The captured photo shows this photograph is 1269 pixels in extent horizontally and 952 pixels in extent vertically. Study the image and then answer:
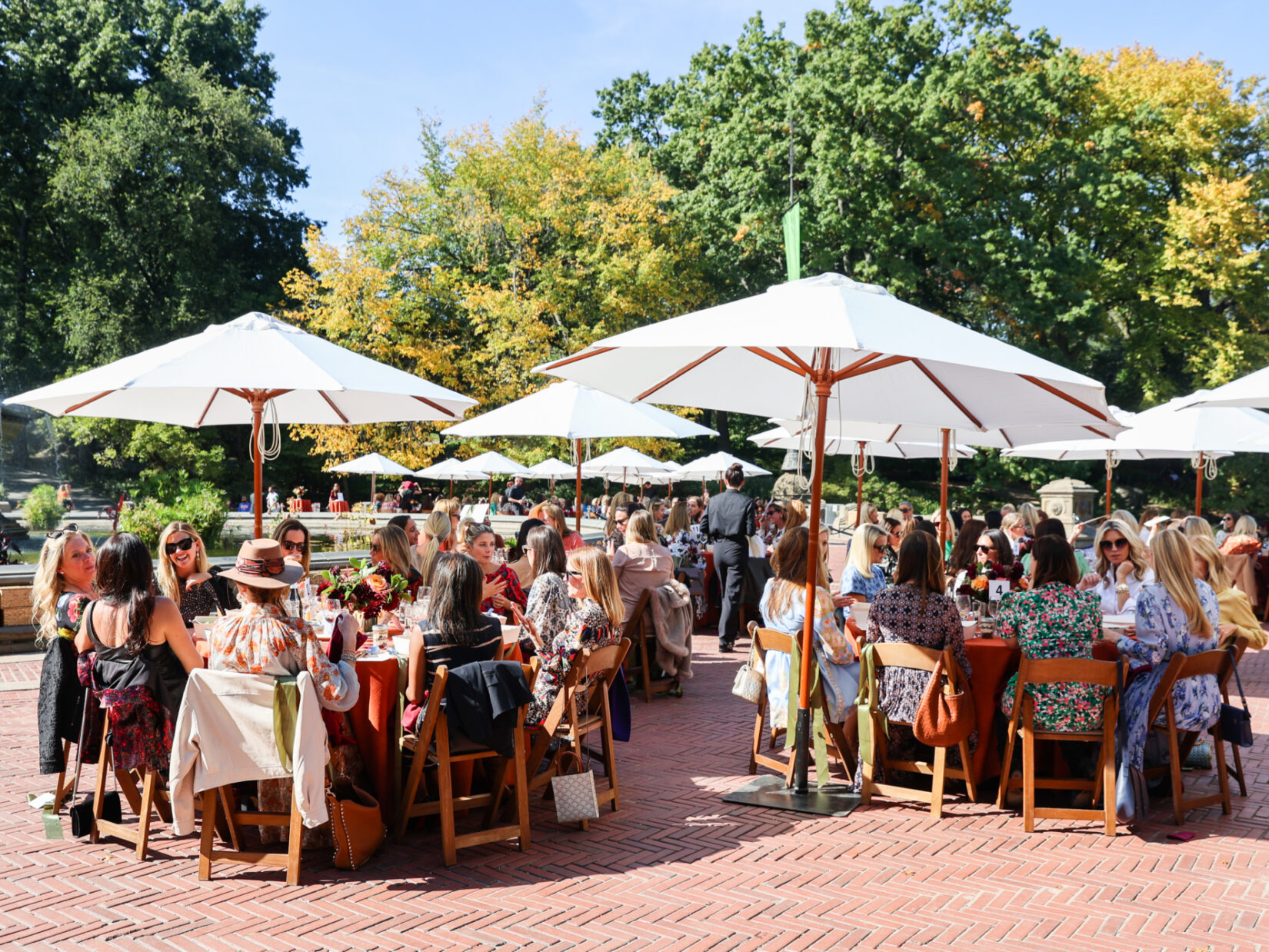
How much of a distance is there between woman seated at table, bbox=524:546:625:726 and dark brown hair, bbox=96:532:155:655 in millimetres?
1840

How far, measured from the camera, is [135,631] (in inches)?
176

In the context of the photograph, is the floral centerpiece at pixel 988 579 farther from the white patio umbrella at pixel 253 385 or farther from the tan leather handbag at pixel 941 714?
the white patio umbrella at pixel 253 385

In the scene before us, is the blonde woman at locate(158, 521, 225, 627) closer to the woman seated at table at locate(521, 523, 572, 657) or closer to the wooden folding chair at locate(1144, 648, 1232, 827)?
the woman seated at table at locate(521, 523, 572, 657)

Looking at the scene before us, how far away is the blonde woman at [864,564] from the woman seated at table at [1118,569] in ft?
4.71

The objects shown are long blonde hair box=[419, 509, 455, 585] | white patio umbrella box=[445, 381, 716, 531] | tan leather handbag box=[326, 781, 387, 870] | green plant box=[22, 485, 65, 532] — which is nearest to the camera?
tan leather handbag box=[326, 781, 387, 870]

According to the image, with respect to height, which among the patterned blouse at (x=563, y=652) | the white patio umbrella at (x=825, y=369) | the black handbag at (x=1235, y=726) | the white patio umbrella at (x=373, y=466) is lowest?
the black handbag at (x=1235, y=726)

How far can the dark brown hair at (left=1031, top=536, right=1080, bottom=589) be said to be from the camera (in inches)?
204

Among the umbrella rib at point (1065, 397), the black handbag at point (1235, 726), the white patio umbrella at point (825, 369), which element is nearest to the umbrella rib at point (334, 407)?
the white patio umbrella at point (825, 369)

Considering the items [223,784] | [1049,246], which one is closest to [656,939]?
[223,784]

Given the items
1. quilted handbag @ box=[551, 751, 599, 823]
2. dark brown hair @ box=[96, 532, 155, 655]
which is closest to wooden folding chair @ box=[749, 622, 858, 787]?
quilted handbag @ box=[551, 751, 599, 823]

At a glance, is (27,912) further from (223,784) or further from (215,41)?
(215,41)

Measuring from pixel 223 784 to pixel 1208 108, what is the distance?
32.2m

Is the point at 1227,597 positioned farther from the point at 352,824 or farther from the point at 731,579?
the point at 352,824

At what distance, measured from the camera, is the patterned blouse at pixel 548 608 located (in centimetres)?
572
